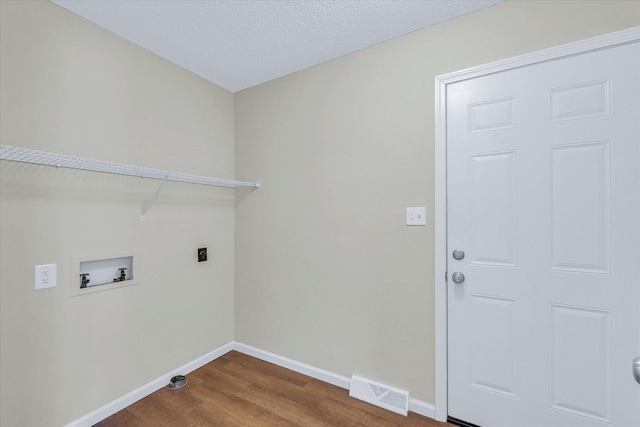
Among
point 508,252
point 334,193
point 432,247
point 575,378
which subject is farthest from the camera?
point 334,193

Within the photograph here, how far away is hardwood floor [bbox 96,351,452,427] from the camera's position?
174 centimetres

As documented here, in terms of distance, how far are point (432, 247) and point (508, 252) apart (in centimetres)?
41

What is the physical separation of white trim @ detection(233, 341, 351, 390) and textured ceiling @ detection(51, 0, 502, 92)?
8.05ft

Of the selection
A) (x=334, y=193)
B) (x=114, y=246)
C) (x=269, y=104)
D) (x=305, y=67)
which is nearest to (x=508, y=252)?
(x=334, y=193)

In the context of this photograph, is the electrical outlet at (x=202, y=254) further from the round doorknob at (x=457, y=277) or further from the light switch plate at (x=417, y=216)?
the round doorknob at (x=457, y=277)

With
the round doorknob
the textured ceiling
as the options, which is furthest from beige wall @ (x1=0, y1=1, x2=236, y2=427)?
the round doorknob

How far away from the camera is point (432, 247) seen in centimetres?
180

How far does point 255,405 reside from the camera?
1893 millimetres

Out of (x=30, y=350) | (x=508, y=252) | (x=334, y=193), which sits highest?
(x=334, y=193)

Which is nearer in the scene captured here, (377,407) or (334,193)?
(377,407)

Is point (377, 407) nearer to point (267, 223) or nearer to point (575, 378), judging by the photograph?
point (575, 378)

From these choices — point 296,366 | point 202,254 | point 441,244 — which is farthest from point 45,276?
point 441,244

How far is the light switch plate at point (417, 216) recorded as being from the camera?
71.6 inches

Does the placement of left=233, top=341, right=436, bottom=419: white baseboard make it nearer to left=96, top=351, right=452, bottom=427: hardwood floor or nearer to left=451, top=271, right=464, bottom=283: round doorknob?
left=96, top=351, right=452, bottom=427: hardwood floor
